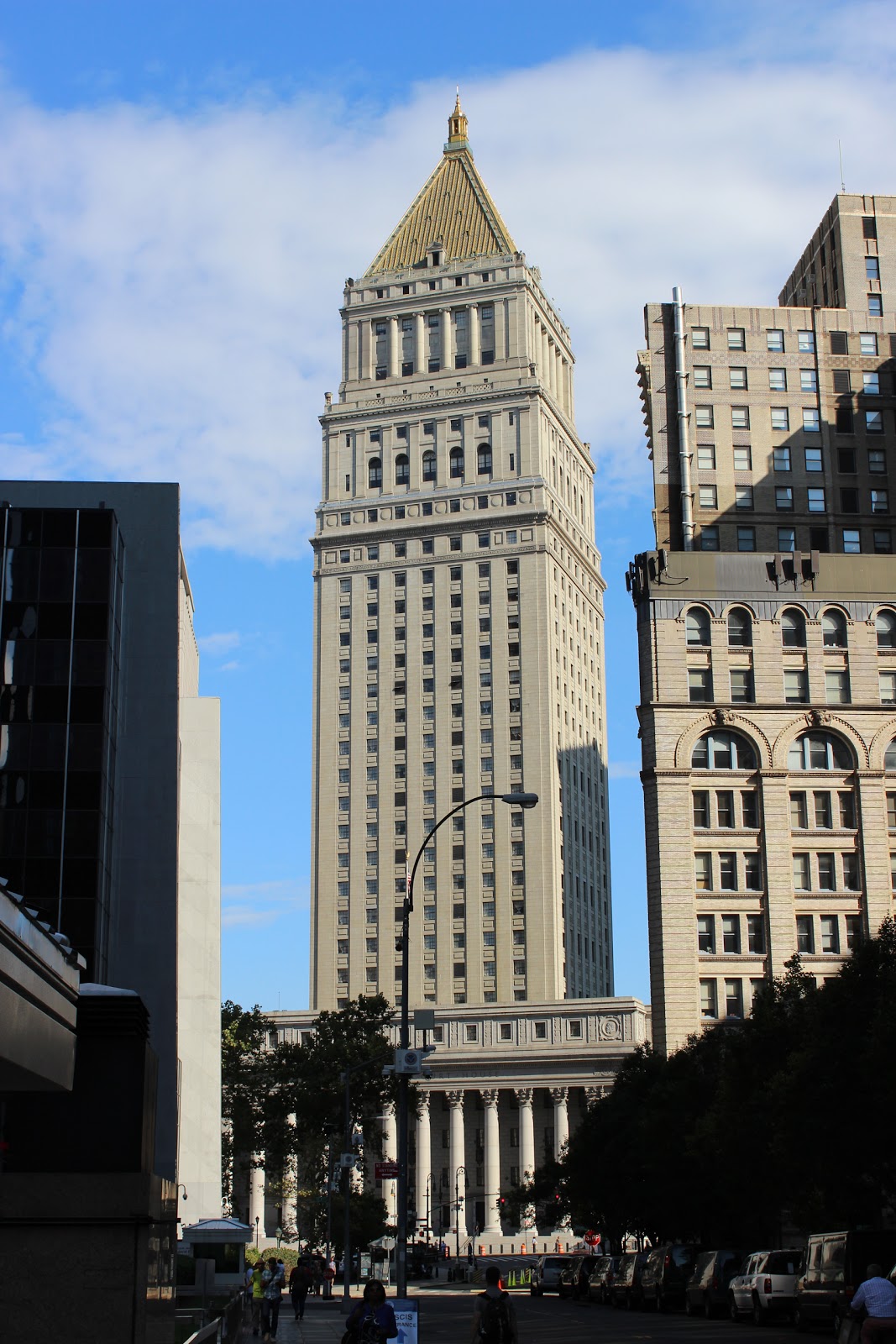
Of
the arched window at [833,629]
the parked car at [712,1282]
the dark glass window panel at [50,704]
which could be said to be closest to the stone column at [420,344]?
the arched window at [833,629]

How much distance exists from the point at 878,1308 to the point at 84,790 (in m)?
53.7

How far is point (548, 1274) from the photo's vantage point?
73500 mm

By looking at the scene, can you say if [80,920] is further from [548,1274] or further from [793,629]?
[793,629]

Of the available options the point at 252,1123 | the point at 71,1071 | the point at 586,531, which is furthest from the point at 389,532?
the point at 71,1071

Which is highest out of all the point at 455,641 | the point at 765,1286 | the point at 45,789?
the point at 455,641

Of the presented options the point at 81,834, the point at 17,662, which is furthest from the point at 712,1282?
the point at 17,662

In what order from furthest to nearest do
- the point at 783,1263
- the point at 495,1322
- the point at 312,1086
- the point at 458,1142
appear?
the point at 458,1142 → the point at 312,1086 → the point at 783,1263 → the point at 495,1322

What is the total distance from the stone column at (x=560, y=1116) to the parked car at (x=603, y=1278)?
89.8m

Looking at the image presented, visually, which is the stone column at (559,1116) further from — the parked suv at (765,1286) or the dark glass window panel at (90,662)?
the parked suv at (765,1286)

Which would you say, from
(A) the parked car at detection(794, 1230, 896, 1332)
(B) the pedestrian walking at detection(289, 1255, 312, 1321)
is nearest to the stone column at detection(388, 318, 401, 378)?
(B) the pedestrian walking at detection(289, 1255, 312, 1321)

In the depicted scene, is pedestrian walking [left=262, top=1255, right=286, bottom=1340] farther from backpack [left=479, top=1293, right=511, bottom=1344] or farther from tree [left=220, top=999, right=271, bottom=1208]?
tree [left=220, top=999, right=271, bottom=1208]

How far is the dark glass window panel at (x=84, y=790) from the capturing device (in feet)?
236

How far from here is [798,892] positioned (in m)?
87.1

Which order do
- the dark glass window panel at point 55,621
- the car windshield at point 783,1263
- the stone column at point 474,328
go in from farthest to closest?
the stone column at point 474,328
the dark glass window panel at point 55,621
the car windshield at point 783,1263
